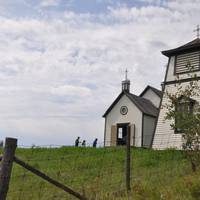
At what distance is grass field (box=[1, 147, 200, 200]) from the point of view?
27.8 ft

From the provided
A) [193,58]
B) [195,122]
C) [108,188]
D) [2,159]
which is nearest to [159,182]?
[108,188]

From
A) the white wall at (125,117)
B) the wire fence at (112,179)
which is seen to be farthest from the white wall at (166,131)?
the white wall at (125,117)

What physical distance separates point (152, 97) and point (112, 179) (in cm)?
2676

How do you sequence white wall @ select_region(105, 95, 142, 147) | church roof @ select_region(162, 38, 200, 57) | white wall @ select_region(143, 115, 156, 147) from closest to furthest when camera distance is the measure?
church roof @ select_region(162, 38, 200, 57)
white wall @ select_region(143, 115, 156, 147)
white wall @ select_region(105, 95, 142, 147)

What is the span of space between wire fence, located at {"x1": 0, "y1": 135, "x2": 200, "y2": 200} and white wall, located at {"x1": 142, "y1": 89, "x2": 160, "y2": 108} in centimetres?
1570

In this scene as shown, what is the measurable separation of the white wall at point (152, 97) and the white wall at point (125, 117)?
4327 mm

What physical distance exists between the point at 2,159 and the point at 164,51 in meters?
20.8

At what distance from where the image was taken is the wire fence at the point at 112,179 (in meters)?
8.50

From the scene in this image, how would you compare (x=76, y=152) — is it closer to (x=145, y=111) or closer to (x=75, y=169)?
(x=75, y=169)

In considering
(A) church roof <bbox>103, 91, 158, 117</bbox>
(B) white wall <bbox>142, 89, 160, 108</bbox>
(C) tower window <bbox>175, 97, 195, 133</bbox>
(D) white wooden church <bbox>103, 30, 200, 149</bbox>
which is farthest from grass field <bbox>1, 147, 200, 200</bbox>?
(B) white wall <bbox>142, 89, 160, 108</bbox>

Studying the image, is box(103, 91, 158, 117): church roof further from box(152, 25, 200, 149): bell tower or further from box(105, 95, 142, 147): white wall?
box(152, 25, 200, 149): bell tower

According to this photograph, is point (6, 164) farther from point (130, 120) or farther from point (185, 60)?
point (130, 120)

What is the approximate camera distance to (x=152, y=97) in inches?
1496

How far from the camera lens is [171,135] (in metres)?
23.8
